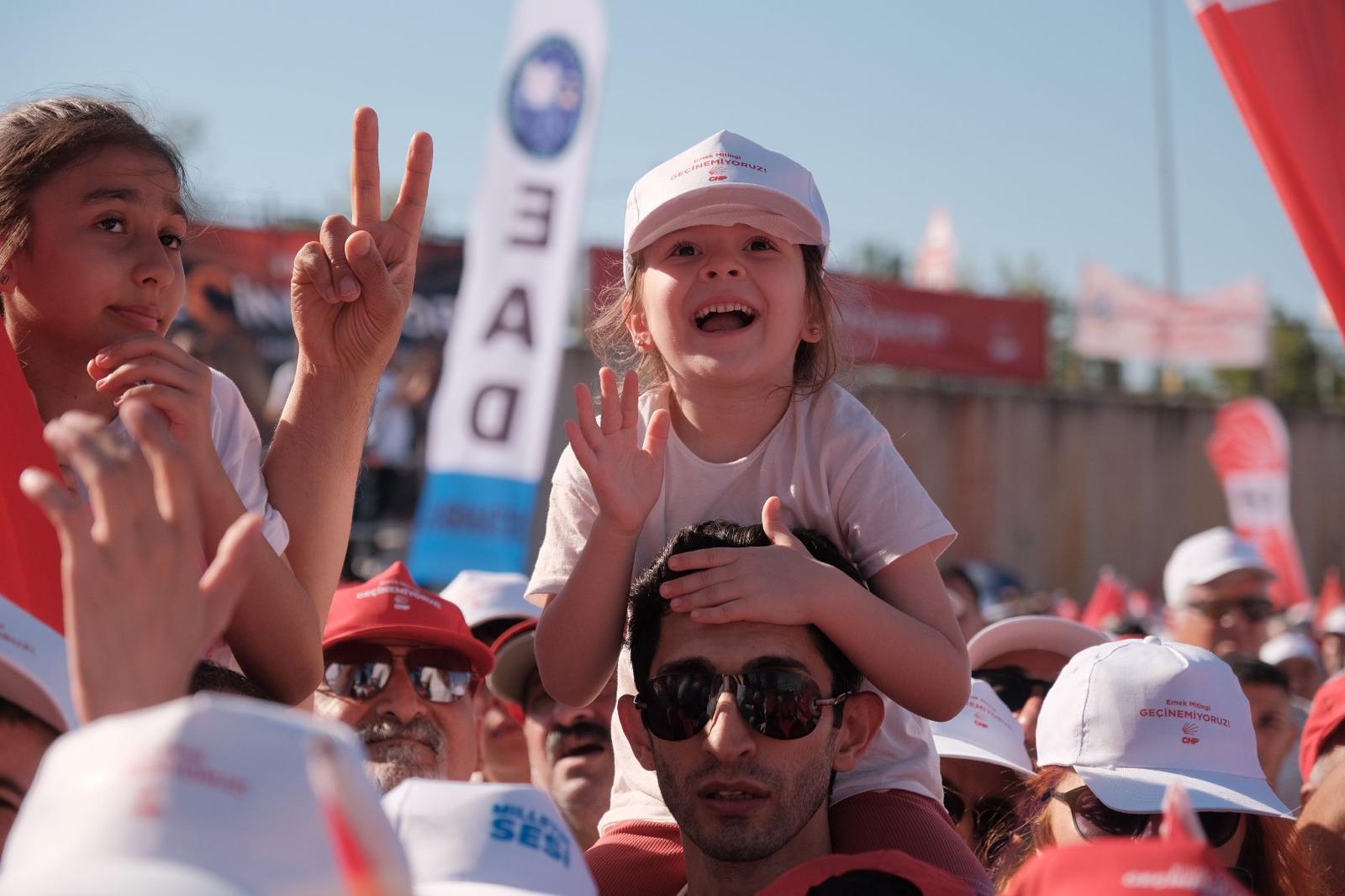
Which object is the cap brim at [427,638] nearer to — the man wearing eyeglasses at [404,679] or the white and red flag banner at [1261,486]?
the man wearing eyeglasses at [404,679]

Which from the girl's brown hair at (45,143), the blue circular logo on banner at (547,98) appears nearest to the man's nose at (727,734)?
the girl's brown hair at (45,143)

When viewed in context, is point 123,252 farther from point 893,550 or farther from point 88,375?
point 893,550

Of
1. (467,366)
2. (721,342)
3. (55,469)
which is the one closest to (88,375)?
(55,469)

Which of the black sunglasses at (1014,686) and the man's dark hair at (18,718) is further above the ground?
the man's dark hair at (18,718)

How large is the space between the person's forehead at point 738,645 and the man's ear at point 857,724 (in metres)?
0.14

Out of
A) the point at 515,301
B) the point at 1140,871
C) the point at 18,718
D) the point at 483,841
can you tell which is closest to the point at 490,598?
the point at 18,718

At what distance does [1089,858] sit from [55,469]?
2.16 m

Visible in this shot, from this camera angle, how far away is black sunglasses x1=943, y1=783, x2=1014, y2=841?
12.9ft

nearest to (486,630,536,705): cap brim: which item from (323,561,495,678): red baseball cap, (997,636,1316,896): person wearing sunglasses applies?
(323,561,495,678): red baseball cap

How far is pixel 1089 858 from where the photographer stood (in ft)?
5.51

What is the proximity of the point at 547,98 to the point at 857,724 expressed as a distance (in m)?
7.04

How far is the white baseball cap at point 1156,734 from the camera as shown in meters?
3.07

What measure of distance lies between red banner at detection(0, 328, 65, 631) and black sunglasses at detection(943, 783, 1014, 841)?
2.23 meters

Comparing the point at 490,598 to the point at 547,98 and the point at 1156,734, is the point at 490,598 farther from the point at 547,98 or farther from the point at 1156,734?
the point at 547,98
